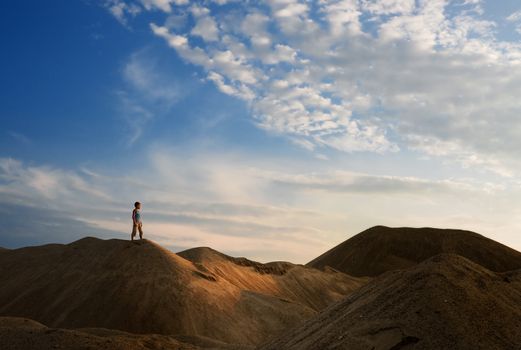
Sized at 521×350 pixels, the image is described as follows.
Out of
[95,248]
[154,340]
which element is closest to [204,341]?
[154,340]

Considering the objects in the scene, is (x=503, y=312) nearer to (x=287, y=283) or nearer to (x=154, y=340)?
(x=154, y=340)

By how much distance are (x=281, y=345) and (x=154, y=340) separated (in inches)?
186

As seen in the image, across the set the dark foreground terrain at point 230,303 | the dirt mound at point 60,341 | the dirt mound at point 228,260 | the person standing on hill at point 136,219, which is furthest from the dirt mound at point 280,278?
the dirt mound at point 60,341

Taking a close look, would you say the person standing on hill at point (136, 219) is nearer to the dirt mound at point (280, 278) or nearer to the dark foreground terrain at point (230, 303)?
the dark foreground terrain at point (230, 303)

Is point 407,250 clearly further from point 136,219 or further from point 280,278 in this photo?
point 136,219

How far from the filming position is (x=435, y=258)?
9.80 metres

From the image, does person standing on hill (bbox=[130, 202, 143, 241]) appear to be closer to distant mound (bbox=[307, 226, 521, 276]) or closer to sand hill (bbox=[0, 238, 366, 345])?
sand hill (bbox=[0, 238, 366, 345])

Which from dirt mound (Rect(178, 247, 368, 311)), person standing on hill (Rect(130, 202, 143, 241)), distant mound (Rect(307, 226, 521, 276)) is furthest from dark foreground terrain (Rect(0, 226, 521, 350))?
distant mound (Rect(307, 226, 521, 276))

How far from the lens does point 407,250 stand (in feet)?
194

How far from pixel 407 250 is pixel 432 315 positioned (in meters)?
54.5

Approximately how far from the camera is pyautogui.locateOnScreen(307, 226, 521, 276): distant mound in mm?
55062

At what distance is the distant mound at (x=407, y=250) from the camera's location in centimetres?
5506

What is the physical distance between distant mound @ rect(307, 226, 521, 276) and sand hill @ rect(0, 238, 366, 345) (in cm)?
3306

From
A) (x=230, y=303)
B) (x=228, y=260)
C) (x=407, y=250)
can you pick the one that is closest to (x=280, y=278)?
(x=228, y=260)
